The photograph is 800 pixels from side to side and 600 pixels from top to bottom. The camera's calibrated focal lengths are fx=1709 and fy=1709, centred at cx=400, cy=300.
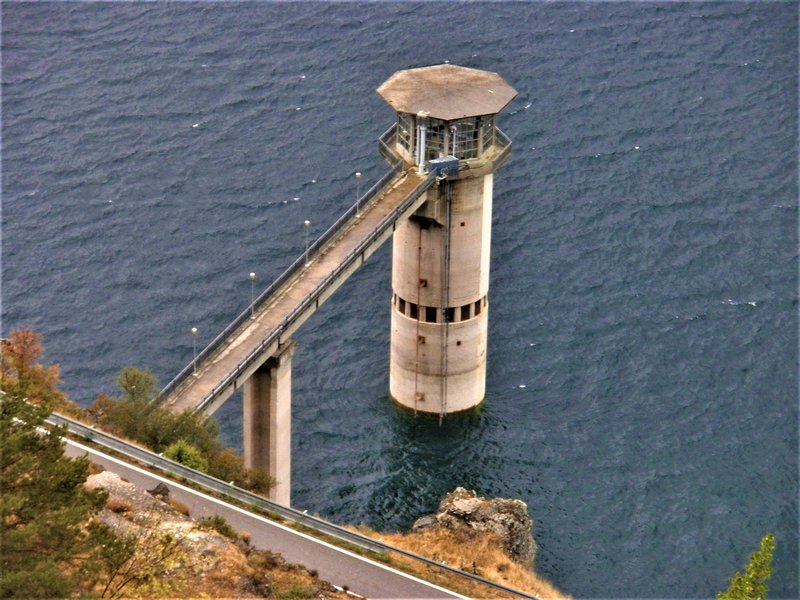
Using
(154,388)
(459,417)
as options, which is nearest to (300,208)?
(459,417)

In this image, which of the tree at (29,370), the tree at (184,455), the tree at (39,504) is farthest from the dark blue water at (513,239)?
the tree at (39,504)

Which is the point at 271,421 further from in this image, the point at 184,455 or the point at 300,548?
the point at 300,548

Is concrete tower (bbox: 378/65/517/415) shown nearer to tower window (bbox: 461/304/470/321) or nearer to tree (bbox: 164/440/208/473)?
tower window (bbox: 461/304/470/321)

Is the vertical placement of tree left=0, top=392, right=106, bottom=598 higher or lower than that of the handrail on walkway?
higher

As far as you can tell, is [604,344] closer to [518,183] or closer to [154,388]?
[518,183]

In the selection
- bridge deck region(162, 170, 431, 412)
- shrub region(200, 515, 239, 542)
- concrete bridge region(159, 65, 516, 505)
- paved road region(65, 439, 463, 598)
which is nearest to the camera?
shrub region(200, 515, 239, 542)

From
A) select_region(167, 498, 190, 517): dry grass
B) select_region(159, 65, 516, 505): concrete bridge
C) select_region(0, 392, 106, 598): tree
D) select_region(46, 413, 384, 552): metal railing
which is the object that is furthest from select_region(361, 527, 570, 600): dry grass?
select_region(0, 392, 106, 598): tree
